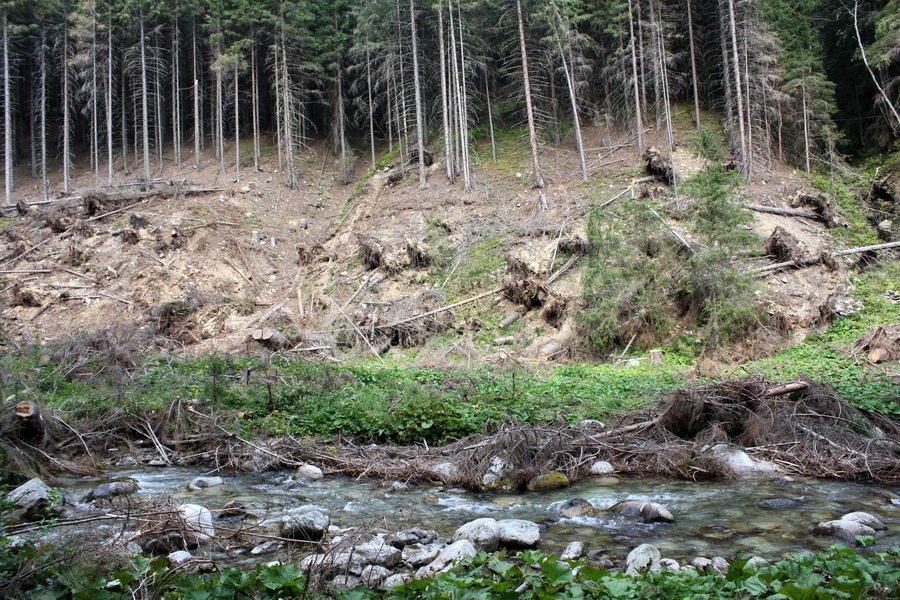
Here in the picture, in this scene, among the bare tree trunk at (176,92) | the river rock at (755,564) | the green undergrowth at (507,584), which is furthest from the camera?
the bare tree trunk at (176,92)

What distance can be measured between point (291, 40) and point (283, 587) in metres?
35.0

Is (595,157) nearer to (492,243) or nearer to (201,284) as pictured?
(492,243)

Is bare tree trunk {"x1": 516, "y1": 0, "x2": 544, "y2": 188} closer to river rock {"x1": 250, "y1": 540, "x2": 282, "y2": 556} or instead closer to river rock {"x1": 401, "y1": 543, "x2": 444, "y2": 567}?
river rock {"x1": 401, "y1": 543, "x2": 444, "y2": 567}

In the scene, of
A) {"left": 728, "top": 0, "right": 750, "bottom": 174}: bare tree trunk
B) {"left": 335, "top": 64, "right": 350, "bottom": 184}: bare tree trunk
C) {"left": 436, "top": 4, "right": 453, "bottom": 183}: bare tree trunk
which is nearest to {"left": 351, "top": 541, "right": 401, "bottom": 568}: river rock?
{"left": 728, "top": 0, "right": 750, "bottom": 174}: bare tree trunk

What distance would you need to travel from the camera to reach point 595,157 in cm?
2600

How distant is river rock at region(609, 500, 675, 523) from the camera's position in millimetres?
4918

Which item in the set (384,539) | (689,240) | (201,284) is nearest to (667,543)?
(384,539)

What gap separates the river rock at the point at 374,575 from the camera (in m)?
3.30

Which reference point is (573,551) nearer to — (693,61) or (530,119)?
(530,119)

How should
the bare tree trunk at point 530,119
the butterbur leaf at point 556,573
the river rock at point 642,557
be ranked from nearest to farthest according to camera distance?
the butterbur leaf at point 556,573 < the river rock at point 642,557 < the bare tree trunk at point 530,119

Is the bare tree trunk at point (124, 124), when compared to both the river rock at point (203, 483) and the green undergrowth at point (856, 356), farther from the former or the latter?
the green undergrowth at point (856, 356)

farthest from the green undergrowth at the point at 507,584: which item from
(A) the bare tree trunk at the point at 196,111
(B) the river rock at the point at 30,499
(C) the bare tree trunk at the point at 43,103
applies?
(C) the bare tree trunk at the point at 43,103

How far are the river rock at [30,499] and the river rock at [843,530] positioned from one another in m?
6.67

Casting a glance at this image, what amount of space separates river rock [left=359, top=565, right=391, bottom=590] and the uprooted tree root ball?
288 cm
